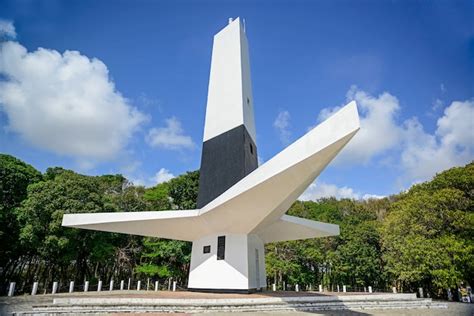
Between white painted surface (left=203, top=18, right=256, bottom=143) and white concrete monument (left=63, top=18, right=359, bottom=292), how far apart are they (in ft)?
0.14

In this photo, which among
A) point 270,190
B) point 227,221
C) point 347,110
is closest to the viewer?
point 347,110

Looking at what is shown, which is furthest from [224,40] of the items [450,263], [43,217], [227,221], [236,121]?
[450,263]

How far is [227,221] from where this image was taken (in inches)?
377

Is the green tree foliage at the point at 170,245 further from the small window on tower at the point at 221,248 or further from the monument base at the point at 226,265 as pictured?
the small window on tower at the point at 221,248

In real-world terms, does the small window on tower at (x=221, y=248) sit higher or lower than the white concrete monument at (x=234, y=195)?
lower

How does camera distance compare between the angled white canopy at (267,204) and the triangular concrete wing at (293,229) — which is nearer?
the angled white canopy at (267,204)

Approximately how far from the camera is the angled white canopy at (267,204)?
5.83 m

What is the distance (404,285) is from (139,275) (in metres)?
18.4

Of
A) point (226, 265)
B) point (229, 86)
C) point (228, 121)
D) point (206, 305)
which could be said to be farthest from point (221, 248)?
point (229, 86)

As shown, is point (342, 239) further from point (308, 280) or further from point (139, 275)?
point (139, 275)

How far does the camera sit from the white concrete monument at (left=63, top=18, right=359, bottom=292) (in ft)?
22.1

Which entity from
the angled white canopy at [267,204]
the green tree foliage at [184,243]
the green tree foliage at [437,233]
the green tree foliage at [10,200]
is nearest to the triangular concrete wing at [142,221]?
the angled white canopy at [267,204]

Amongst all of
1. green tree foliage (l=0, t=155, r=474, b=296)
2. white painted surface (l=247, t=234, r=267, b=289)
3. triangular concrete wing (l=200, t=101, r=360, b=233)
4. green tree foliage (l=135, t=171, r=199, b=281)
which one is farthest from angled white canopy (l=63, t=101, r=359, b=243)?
green tree foliage (l=135, t=171, r=199, b=281)

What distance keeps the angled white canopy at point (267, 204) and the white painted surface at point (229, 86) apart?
3751 mm
